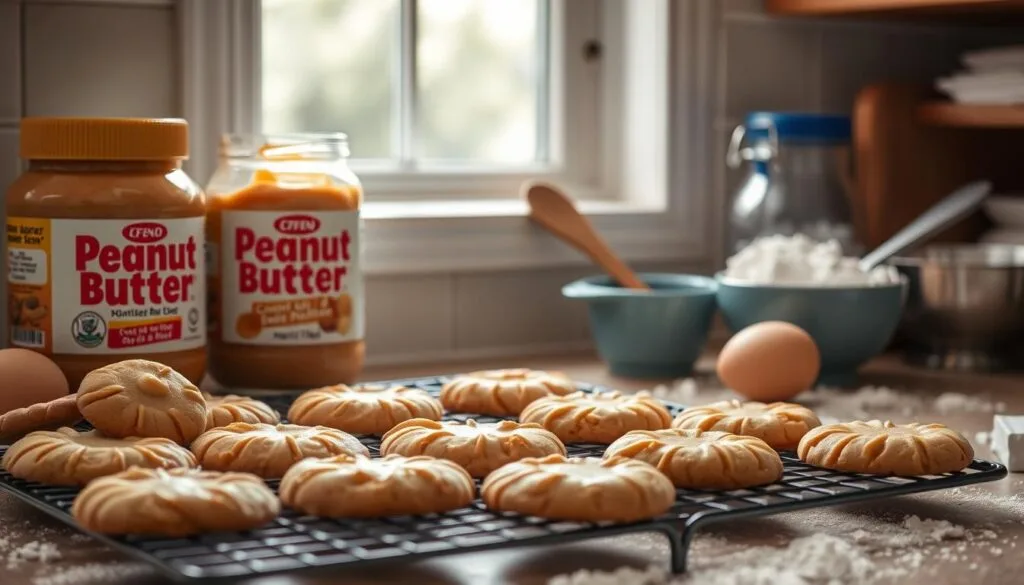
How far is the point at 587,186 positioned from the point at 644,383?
1.46 feet

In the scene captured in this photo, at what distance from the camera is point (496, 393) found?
50.9 inches

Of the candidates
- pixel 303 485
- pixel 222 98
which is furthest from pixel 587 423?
pixel 222 98

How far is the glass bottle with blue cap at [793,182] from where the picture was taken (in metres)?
1.80

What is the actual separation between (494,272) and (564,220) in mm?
111

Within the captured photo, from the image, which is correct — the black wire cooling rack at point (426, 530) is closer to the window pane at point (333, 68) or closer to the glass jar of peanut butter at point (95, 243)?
the glass jar of peanut butter at point (95, 243)

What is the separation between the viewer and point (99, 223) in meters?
1.24

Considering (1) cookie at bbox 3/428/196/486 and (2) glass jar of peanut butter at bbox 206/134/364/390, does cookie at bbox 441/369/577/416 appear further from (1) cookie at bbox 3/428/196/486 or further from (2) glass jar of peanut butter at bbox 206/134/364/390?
(1) cookie at bbox 3/428/196/486

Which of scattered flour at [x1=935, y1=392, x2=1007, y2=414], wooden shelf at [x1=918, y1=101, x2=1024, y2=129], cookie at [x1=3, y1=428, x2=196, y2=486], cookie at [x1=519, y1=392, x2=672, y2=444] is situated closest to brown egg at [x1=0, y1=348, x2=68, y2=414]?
cookie at [x1=3, y1=428, x2=196, y2=486]

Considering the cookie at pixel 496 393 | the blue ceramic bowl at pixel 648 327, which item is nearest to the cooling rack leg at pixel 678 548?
the cookie at pixel 496 393

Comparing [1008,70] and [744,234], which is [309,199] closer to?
[744,234]

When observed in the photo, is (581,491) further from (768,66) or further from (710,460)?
(768,66)

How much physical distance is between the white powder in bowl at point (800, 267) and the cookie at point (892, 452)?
0.56m

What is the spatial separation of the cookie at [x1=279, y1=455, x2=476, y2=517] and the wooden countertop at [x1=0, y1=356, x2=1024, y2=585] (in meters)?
0.04

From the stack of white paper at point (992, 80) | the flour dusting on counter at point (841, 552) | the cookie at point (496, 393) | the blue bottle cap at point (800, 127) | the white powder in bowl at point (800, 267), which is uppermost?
the stack of white paper at point (992, 80)
